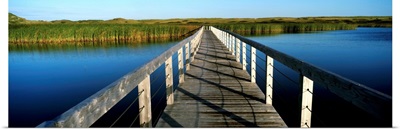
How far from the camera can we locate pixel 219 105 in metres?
4.68

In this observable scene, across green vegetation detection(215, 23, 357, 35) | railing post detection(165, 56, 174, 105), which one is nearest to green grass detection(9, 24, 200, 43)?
green vegetation detection(215, 23, 357, 35)

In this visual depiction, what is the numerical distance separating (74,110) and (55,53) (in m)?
21.4

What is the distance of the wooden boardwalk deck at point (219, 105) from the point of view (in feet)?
12.7

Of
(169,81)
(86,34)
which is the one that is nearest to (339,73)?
(169,81)

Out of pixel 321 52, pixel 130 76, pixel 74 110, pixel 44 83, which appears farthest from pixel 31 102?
pixel 321 52

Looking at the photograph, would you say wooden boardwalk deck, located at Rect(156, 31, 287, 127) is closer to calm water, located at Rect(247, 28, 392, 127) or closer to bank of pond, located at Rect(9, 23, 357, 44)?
calm water, located at Rect(247, 28, 392, 127)

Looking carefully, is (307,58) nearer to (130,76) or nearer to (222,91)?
(222,91)

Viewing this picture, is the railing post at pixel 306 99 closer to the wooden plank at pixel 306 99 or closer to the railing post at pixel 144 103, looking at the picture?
the wooden plank at pixel 306 99

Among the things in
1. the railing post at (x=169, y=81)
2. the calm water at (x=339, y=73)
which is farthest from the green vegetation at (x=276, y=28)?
the railing post at (x=169, y=81)

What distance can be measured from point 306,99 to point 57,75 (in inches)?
527

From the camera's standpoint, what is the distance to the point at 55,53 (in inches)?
817

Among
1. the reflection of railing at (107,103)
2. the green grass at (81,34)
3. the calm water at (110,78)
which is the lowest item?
the calm water at (110,78)

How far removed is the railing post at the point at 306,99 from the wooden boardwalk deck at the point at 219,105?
77cm

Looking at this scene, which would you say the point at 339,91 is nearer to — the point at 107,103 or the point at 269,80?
the point at 107,103
